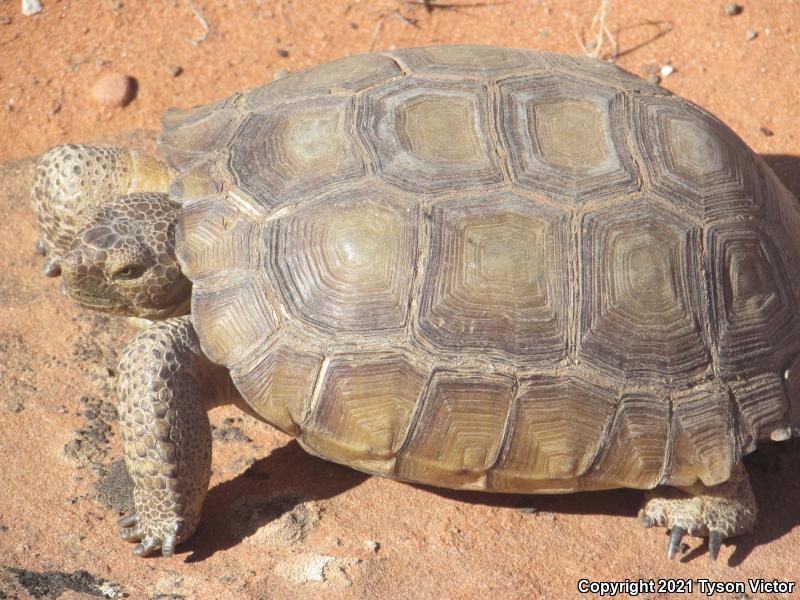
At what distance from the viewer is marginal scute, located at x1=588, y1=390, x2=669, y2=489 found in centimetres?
394

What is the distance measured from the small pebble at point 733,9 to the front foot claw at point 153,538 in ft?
19.1

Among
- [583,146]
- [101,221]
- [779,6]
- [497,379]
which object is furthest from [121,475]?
[779,6]

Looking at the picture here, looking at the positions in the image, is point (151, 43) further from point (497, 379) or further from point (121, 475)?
point (497, 379)

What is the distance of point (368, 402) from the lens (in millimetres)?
3863

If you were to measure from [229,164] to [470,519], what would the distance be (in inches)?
87.9

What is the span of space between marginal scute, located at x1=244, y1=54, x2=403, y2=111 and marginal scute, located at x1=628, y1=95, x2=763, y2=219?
136cm

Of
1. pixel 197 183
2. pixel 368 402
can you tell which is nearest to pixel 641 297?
A: pixel 368 402

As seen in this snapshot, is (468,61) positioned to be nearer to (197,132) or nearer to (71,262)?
(197,132)

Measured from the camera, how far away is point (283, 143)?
4.24 m

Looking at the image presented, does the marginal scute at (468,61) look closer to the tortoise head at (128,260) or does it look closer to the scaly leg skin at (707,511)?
the tortoise head at (128,260)

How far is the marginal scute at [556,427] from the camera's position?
3883 mm

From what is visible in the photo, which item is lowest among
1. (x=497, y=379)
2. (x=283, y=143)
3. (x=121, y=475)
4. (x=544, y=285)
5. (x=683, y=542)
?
(x=683, y=542)

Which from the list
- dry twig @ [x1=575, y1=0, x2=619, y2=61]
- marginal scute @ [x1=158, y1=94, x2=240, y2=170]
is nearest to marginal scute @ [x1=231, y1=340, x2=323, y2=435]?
marginal scute @ [x1=158, y1=94, x2=240, y2=170]

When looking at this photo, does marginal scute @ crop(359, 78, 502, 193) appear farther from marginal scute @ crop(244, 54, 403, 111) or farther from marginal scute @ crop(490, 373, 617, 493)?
marginal scute @ crop(490, 373, 617, 493)
